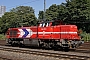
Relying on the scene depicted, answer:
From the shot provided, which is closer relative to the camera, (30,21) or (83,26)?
(83,26)

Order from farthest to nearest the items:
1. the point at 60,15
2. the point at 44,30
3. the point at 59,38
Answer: the point at 60,15 → the point at 44,30 → the point at 59,38

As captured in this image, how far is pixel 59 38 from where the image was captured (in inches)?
857

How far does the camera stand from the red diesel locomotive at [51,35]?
21250 millimetres

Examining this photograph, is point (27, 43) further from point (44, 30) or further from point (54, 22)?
point (54, 22)

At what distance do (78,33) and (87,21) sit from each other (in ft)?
98.8

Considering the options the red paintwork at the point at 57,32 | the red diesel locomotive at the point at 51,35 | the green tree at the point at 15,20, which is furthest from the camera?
the green tree at the point at 15,20

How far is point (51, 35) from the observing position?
22.7m

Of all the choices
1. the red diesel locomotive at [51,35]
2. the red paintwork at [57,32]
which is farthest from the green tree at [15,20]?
the red paintwork at [57,32]

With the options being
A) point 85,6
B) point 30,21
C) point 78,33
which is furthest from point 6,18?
point 78,33

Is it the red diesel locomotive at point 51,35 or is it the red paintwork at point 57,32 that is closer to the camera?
the red diesel locomotive at point 51,35

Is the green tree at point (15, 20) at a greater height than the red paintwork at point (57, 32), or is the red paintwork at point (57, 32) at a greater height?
the green tree at point (15, 20)

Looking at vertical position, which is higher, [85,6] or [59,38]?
[85,6]

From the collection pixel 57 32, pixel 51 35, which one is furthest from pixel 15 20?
pixel 57 32

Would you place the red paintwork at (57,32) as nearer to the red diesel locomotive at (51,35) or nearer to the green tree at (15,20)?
the red diesel locomotive at (51,35)
